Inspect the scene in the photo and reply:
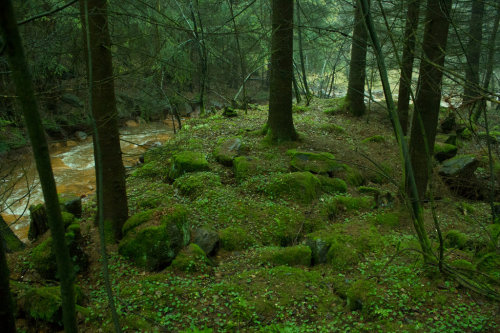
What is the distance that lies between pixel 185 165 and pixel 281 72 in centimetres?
343

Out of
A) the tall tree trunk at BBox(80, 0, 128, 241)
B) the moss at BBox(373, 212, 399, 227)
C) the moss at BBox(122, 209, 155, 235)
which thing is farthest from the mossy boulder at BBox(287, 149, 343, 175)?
the tall tree trunk at BBox(80, 0, 128, 241)

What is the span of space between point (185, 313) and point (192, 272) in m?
0.95

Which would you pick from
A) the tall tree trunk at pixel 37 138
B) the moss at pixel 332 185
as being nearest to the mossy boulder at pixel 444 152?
the moss at pixel 332 185

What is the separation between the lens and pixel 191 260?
16.5 feet

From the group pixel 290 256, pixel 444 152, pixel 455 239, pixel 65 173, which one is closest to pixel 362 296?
pixel 290 256

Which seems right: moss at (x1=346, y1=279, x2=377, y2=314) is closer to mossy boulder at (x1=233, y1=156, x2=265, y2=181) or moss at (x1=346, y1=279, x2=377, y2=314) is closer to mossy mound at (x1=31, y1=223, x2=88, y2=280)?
mossy mound at (x1=31, y1=223, x2=88, y2=280)

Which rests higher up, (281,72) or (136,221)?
(281,72)

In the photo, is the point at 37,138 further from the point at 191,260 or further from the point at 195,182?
the point at 195,182

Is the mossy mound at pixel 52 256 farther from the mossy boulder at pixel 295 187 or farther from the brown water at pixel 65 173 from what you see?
the mossy boulder at pixel 295 187

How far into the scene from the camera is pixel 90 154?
13.8 meters

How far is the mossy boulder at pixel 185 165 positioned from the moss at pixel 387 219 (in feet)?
13.3

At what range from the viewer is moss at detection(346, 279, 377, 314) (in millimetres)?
3709

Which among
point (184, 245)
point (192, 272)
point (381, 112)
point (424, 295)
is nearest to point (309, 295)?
point (424, 295)

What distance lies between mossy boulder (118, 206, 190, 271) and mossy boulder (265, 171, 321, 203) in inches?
97.7
